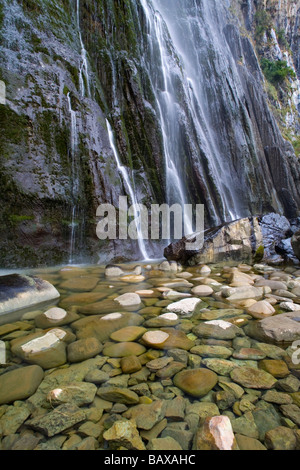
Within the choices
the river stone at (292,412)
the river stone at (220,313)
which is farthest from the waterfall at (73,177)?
the river stone at (292,412)

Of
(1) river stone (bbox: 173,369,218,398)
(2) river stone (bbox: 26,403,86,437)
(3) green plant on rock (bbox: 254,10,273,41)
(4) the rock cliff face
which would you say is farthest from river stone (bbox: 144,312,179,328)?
(3) green plant on rock (bbox: 254,10,273,41)

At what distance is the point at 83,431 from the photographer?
142 cm

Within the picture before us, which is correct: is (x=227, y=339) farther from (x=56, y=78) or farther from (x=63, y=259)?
(x=56, y=78)

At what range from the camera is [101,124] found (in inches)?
312

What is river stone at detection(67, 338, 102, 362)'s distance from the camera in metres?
2.18

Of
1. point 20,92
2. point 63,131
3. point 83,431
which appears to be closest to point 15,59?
point 20,92

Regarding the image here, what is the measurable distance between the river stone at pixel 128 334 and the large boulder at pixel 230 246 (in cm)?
391

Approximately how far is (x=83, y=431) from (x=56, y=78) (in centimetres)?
808

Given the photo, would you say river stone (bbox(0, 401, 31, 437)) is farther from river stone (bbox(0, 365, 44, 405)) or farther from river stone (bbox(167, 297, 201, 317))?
river stone (bbox(167, 297, 201, 317))

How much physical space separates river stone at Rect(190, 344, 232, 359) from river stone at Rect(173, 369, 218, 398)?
27 cm

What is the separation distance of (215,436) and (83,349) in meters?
1.33

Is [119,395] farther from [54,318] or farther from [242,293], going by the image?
[242,293]

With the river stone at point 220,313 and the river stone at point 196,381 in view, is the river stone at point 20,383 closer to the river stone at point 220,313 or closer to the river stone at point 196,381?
the river stone at point 196,381

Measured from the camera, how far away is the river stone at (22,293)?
3256mm
